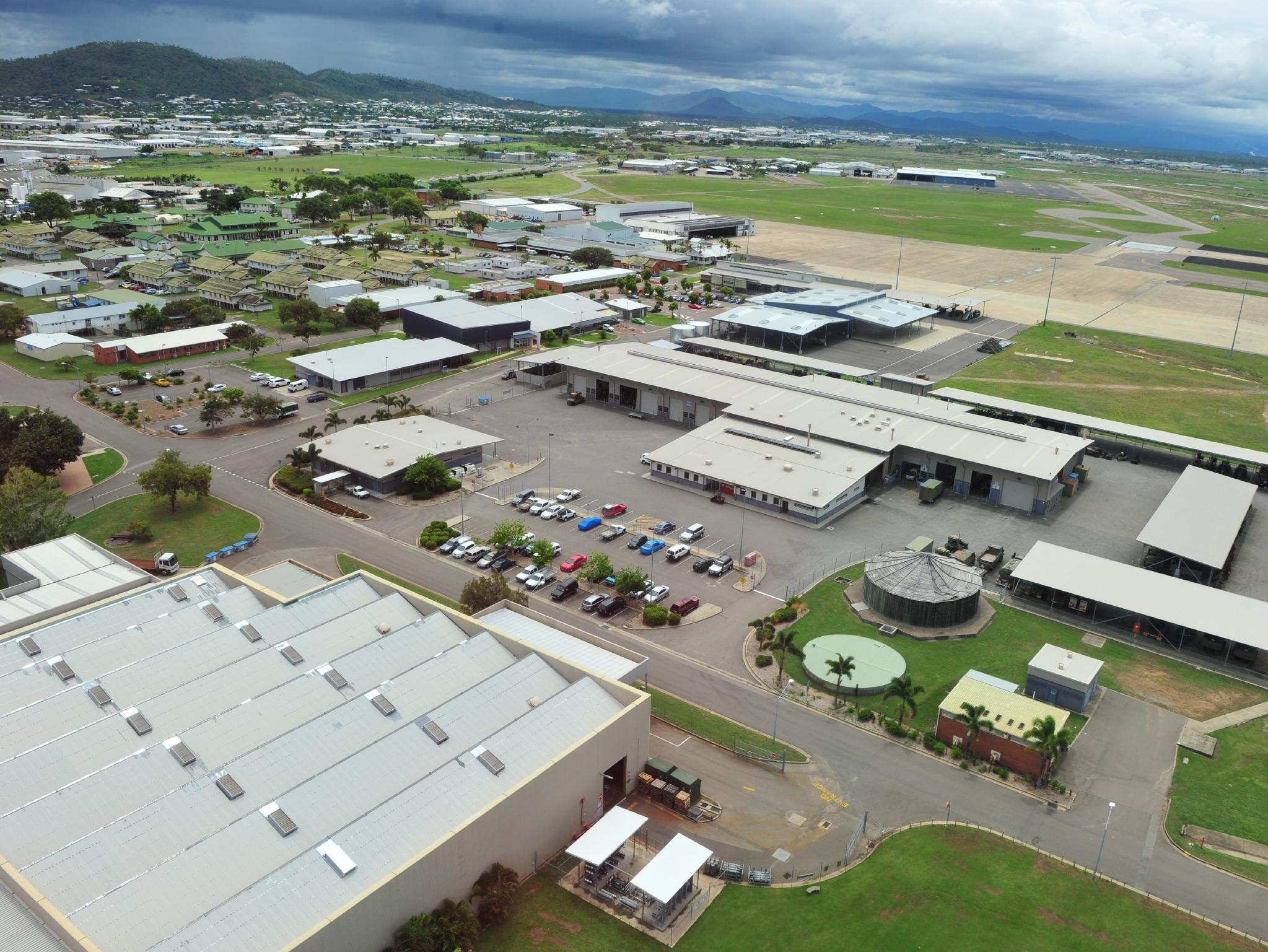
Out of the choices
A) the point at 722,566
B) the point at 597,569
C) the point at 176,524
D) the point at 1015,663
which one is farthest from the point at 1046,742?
the point at 176,524

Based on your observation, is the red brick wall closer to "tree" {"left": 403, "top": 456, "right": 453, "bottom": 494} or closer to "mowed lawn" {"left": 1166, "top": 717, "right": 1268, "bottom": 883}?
"mowed lawn" {"left": 1166, "top": 717, "right": 1268, "bottom": 883}

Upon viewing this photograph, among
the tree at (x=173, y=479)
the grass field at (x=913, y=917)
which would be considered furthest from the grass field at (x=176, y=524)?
the grass field at (x=913, y=917)

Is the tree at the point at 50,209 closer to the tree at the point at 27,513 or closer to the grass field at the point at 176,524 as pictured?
the grass field at the point at 176,524

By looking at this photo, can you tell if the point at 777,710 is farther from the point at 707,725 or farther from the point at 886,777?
the point at 886,777

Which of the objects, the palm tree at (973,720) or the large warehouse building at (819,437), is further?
the large warehouse building at (819,437)

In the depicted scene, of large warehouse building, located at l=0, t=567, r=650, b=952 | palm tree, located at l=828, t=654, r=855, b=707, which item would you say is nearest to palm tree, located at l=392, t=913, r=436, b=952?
large warehouse building, located at l=0, t=567, r=650, b=952

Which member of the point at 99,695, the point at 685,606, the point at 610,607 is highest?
the point at 99,695

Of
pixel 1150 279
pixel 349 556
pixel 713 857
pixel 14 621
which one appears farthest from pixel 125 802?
pixel 1150 279
